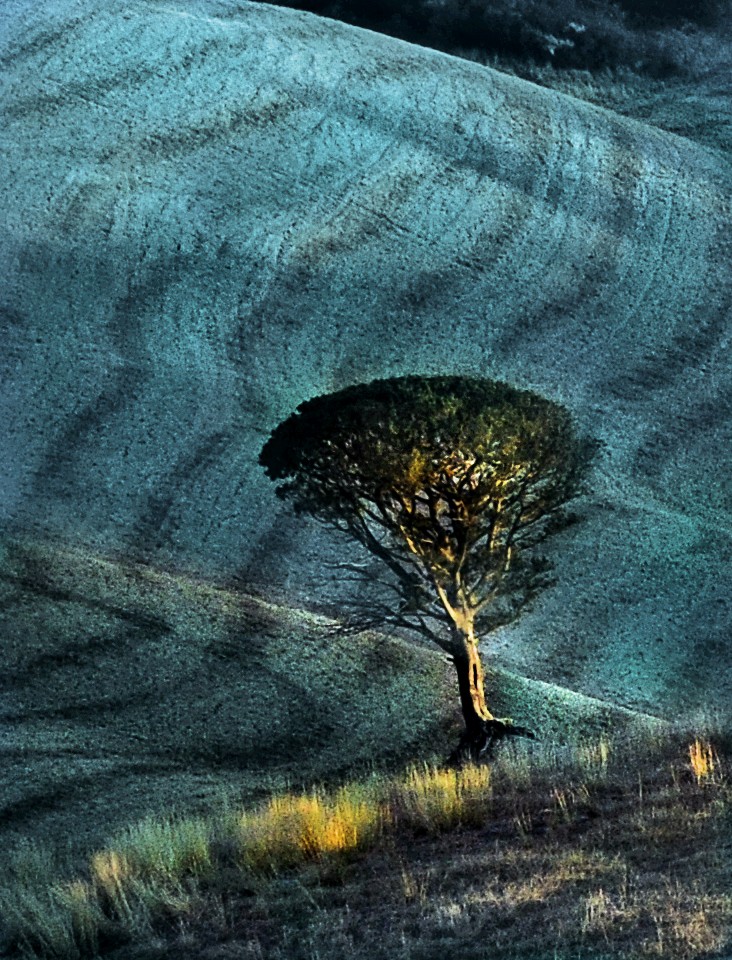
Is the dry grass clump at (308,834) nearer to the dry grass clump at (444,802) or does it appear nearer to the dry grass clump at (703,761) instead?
the dry grass clump at (444,802)

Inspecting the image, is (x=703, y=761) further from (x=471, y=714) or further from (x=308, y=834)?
(x=471, y=714)

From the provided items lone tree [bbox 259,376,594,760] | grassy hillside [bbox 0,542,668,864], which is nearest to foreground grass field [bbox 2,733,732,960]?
lone tree [bbox 259,376,594,760]

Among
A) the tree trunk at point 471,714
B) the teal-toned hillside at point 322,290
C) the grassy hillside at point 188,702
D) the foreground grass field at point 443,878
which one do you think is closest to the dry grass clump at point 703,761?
the foreground grass field at point 443,878

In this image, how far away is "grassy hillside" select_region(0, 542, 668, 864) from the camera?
23.3 meters

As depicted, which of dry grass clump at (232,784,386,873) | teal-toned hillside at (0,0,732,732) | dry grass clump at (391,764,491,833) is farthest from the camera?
teal-toned hillside at (0,0,732,732)

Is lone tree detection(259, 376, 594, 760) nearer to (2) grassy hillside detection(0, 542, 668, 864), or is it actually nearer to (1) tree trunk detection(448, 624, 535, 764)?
(1) tree trunk detection(448, 624, 535, 764)

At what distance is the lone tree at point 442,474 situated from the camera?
19.8m

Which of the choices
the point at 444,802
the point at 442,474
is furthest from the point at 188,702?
the point at 444,802

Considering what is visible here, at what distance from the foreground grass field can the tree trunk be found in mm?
3840

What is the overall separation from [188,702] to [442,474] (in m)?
8.01

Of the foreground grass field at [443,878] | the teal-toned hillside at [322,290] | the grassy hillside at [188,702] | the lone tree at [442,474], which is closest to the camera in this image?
the foreground grass field at [443,878]

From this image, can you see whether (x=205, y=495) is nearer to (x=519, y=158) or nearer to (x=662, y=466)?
(x=662, y=466)

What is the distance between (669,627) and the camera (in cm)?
3012

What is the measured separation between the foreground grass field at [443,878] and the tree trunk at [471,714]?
151 inches
